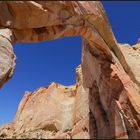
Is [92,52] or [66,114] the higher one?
[66,114]

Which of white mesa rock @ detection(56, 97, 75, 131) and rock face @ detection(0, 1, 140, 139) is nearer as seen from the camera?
rock face @ detection(0, 1, 140, 139)

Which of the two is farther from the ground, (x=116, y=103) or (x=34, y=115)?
(x=34, y=115)

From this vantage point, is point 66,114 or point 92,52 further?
point 66,114

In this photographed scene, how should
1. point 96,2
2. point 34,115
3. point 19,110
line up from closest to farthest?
1. point 96,2
2. point 34,115
3. point 19,110

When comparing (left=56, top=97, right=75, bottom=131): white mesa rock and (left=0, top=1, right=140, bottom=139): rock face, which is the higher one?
(left=56, top=97, right=75, bottom=131): white mesa rock

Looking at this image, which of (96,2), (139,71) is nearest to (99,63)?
(96,2)

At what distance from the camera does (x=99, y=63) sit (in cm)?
1602

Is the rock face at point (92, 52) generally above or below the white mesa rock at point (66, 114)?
below

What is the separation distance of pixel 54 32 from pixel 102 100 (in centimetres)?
585

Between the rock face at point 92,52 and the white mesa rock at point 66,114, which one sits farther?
the white mesa rock at point 66,114

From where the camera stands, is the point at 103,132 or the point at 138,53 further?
the point at 138,53

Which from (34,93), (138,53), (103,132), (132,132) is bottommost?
(132,132)

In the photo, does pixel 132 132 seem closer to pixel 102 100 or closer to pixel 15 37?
pixel 102 100

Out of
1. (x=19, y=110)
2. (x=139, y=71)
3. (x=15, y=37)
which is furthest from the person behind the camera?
(x=19, y=110)
